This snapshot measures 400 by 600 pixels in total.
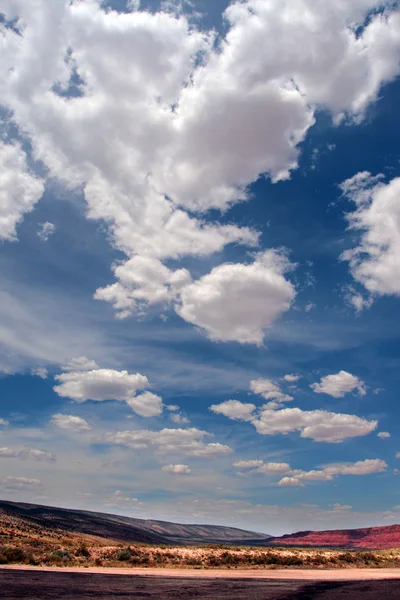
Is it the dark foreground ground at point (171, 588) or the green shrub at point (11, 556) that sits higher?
the dark foreground ground at point (171, 588)

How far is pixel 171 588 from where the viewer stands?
1026 inches

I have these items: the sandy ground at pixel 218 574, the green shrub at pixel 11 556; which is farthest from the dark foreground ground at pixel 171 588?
the green shrub at pixel 11 556

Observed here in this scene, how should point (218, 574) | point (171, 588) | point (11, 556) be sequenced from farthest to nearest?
1. point (11, 556)
2. point (218, 574)
3. point (171, 588)

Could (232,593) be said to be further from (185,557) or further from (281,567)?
(185,557)

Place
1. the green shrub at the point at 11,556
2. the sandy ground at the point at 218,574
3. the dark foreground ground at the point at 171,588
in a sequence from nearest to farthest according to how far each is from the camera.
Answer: the dark foreground ground at the point at 171,588, the sandy ground at the point at 218,574, the green shrub at the point at 11,556

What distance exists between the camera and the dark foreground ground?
22.4 m

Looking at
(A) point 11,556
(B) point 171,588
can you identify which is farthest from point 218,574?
(A) point 11,556

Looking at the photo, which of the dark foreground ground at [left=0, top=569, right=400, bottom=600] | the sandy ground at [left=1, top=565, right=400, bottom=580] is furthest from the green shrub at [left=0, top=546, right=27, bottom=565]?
the dark foreground ground at [left=0, top=569, right=400, bottom=600]

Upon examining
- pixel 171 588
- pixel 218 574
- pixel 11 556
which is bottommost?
pixel 11 556

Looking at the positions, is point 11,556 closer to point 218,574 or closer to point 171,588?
point 218,574

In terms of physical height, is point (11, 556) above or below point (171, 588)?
below

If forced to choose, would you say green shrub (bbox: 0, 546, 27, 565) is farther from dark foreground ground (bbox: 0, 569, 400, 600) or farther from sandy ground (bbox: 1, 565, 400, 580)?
dark foreground ground (bbox: 0, 569, 400, 600)

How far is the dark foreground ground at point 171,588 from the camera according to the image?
73.4ft

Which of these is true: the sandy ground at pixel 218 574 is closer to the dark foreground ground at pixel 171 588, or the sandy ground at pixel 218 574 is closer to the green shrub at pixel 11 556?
the dark foreground ground at pixel 171 588
